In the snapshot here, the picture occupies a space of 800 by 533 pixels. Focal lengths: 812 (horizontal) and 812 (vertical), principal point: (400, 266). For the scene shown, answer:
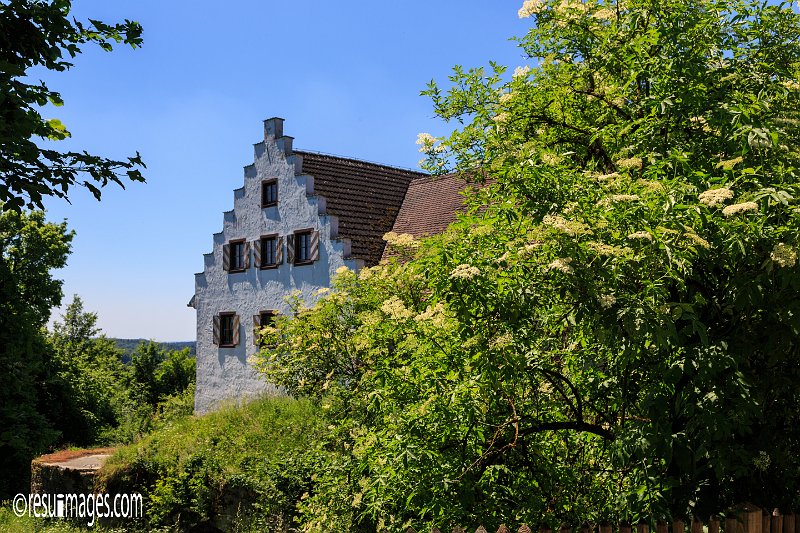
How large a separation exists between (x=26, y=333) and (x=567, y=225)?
8.75 meters

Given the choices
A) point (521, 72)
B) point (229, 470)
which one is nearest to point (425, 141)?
point (521, 72)

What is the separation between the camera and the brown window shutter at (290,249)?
27641mm

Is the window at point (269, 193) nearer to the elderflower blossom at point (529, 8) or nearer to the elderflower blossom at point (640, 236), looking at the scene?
the elderflower blossom at point (529, 8)

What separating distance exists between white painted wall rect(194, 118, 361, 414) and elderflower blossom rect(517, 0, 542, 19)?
1649 centimetres

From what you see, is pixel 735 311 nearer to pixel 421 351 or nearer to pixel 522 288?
pixel 522 288

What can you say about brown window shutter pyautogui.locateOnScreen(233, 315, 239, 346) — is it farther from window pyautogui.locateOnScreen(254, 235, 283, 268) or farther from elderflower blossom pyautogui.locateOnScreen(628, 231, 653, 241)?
elderflower blossom pyautogui.locateOnScreen(628, 231, 653, 241)

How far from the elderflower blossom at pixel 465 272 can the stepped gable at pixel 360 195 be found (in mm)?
19373

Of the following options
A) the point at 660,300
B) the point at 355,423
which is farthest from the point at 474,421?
the point at 355,423

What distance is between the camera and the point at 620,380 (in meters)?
7.62

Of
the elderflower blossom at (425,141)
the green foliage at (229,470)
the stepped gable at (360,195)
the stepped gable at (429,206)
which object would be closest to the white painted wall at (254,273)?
the stepped gable at (360,195)

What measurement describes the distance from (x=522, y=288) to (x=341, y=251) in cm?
1939

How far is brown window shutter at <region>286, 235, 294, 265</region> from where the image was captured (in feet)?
90.7

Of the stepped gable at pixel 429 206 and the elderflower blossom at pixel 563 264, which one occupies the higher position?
the stepped gable at pixel 429 206

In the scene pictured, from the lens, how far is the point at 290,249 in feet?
91.1
